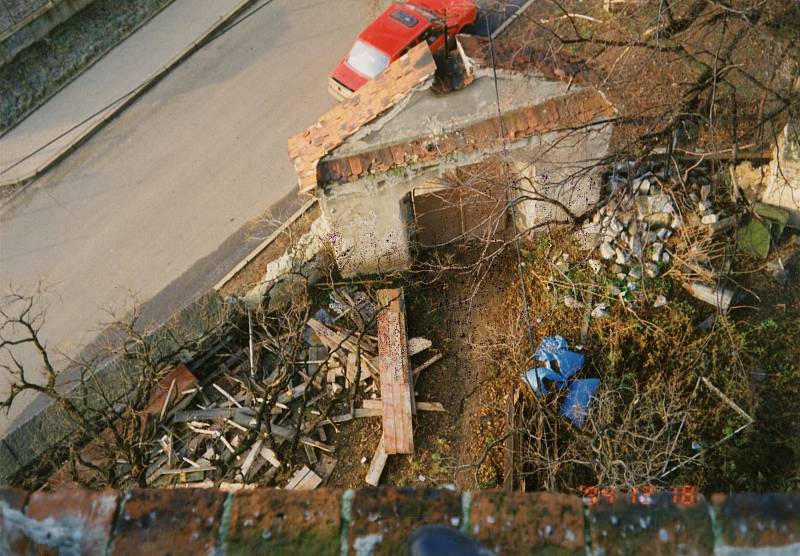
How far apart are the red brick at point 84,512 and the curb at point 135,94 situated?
12.9 m

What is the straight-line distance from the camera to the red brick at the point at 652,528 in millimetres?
3018

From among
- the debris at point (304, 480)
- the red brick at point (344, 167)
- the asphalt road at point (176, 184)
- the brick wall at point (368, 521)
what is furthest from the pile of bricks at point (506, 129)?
the brick wall at point (368, 521)

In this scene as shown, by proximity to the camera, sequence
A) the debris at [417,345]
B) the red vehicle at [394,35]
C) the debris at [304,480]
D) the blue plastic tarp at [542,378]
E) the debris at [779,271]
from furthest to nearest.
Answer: the red vehicle at [394,35]
the debris at [417,345]
the debris at [779,271]
the debris at [304,480]
the blue plastic tarp at [542,378]

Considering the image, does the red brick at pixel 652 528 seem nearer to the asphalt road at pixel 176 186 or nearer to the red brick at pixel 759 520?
the red brick at pixel 759 520

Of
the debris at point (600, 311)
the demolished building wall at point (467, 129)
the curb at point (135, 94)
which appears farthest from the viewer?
the curb at point (135, 94)

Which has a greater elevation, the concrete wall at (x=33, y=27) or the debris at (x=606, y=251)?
the concrete wall at (x=33, y=27)

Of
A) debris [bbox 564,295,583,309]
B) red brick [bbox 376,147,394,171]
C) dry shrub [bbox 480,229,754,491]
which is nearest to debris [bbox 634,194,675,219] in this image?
dry shrub [bbox 480,229,754,491]

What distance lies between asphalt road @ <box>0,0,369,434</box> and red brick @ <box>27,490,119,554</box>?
10.1 metres

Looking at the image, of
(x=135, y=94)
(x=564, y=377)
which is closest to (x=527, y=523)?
(x=564, y=377)

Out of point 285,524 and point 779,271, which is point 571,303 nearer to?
point 779,271

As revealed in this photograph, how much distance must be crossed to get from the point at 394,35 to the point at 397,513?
12.6 meters

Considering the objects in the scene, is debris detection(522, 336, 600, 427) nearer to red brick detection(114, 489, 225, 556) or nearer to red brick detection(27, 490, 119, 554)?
red brick detection(114, 489, 225, 556)

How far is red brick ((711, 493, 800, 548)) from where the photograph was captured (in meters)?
2.96

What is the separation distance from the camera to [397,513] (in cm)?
314
